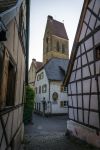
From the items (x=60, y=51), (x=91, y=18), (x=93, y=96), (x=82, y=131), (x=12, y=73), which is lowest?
(x=82, y=131)

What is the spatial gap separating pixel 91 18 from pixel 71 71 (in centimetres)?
394

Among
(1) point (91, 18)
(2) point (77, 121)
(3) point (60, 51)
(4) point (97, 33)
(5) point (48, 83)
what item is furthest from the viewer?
(3) point (60, 51)

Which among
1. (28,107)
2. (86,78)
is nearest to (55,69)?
(28,107)

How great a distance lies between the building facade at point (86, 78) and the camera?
29.4ft

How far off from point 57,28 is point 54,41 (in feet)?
15.5

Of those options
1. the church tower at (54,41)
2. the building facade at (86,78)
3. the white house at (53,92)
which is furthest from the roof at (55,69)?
the building facade at (86,78)

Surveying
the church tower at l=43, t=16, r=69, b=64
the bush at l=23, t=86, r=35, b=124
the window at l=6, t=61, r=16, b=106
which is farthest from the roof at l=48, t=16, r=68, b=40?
the window at l=6, t=61, r=16, b=106

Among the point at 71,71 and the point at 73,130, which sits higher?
the point at 71,71

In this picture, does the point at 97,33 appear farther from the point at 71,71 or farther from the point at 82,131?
the point at 82,131

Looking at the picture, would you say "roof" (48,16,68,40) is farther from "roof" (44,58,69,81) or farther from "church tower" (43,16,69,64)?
"roof" (44,58,69,81)

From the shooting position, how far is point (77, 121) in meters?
11.0

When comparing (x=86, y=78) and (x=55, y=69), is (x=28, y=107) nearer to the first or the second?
(x=86, y=78)

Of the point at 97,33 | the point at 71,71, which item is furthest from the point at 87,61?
the point at 71,71

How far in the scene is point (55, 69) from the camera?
28516 mm
